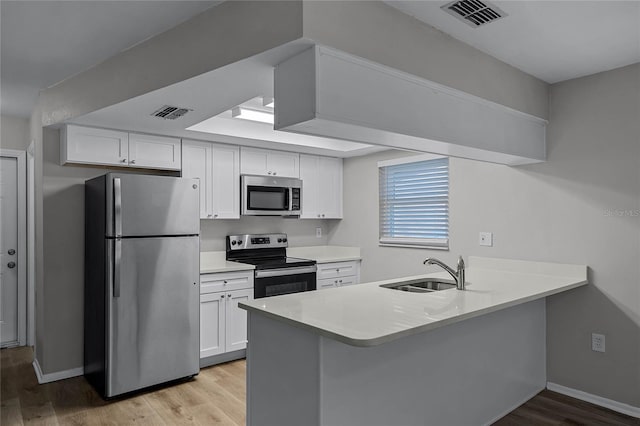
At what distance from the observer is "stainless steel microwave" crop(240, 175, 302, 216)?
4.34m

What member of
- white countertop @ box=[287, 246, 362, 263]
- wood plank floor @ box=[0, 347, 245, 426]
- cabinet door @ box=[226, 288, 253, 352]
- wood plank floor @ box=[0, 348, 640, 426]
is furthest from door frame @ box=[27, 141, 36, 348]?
white countertop @ box=[287, 246, 362, 263]

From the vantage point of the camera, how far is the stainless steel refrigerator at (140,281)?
3145mm

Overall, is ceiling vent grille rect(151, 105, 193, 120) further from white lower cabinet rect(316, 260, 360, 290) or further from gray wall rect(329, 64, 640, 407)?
gray wall rect(329, 64, 640, 407)

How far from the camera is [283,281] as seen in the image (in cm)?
421

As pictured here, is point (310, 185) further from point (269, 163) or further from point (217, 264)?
point (217, 264)

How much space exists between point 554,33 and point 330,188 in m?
3.09

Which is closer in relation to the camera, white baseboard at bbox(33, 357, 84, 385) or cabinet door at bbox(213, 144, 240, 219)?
white baseboard at bbox(33, 357, 84, 385)

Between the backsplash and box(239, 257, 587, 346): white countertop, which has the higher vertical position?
the backsplash

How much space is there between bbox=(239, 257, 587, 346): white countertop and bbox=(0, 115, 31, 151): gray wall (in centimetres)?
367

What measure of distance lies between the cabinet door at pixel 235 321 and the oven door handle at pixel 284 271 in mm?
184

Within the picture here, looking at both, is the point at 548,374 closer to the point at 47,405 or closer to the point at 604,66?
the point at 604,66

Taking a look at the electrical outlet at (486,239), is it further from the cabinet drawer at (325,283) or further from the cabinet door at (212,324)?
the cabinet door at (212,324)

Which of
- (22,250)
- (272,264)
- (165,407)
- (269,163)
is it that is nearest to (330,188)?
(269,163)

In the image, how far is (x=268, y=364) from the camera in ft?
7.14
